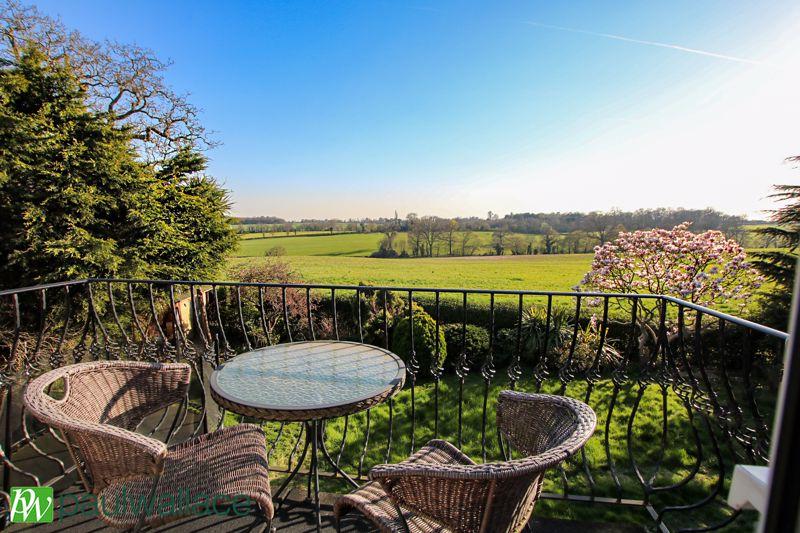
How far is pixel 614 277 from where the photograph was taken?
7047mm

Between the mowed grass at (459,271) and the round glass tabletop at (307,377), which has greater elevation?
the round glass tabletop at (307,377)

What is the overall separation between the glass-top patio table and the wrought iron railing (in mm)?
302

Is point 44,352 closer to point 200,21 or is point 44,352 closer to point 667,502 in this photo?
point 200,21

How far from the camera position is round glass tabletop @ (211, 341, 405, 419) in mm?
1496

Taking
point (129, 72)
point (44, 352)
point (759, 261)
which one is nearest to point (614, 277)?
point (759, 261)

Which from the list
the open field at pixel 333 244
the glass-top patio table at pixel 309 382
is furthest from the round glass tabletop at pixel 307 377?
the open field at pixel 333 244

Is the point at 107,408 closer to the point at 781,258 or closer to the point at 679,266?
the point at 679,266

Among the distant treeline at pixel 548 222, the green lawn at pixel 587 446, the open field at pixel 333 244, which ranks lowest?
the green lawn at pixel 587 446

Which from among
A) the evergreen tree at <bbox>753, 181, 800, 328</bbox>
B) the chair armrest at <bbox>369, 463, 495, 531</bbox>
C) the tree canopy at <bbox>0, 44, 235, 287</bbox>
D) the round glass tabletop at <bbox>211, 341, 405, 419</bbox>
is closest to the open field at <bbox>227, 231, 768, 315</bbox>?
the tree canopy at <bbox>0, 44, 235, 287</bbox>

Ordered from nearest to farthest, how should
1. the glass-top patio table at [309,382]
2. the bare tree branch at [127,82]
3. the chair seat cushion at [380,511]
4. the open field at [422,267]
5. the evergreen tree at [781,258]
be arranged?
1. the chair seat cushion at [380,511]
2. the glass-top patio table at [309,382]
3. the evergreen tree at [781,258]
4. the bare tree branch at [127,82]
5. the open field at [422,267]

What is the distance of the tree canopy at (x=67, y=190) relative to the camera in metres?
4.91

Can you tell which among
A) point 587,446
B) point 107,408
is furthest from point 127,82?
point 587,446

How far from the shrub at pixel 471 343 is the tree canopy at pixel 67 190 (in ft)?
18.3

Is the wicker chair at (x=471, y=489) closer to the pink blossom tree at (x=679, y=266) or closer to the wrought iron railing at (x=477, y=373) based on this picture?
the wrought iron railing at (x=477, y=373)
